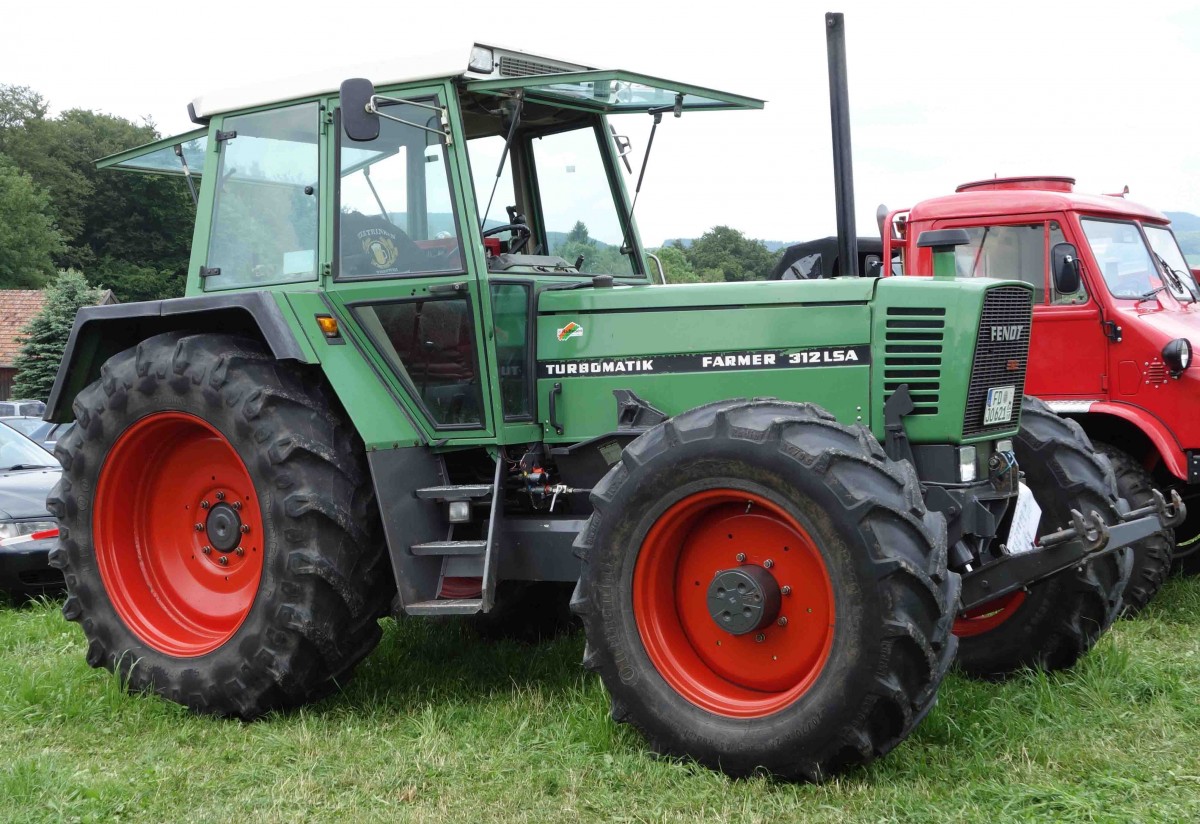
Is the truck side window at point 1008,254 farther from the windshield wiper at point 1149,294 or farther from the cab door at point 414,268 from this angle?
the cab door at point 414,268

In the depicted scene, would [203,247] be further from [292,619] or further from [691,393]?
[691,393]

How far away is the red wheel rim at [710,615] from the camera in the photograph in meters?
4.32

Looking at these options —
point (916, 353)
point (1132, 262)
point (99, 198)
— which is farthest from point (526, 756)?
point (99, 198)

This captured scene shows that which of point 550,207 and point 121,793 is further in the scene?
point 550,207

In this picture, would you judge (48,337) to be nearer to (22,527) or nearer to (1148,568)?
(22,527)

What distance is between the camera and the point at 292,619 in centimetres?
499

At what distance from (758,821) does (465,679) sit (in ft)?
7.20

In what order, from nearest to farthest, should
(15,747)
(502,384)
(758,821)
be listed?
(758,821) → (15,747) → (502,384)

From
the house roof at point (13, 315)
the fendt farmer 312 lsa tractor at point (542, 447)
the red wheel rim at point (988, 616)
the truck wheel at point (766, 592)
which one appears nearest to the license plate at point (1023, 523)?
the fendt farmer 312 lsa tractor at point (542, 447)

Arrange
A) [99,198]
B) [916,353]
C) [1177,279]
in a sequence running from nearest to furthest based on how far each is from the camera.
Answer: [916,353]
[1177,279]
[99,198]

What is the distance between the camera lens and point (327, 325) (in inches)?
207

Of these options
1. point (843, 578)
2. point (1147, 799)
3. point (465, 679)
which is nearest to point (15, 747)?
point (465, 679)

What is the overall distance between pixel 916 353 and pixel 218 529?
10.2ft

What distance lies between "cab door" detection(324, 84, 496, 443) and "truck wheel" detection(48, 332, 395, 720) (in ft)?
1.22
